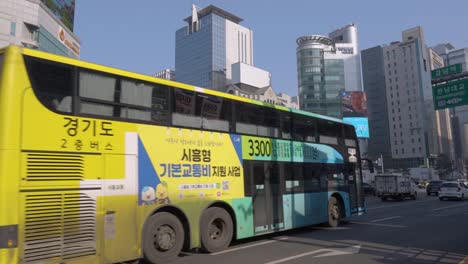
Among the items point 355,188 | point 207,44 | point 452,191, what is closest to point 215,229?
point 355,188

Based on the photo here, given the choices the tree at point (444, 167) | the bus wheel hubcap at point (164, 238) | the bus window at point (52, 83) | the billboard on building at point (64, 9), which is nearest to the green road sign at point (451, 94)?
the bus wheel hubcap at point (164, 238)

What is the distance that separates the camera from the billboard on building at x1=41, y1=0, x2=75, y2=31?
204ft

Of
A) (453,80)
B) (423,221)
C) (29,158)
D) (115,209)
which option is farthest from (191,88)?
(453,80)

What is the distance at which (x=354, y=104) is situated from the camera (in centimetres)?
7325

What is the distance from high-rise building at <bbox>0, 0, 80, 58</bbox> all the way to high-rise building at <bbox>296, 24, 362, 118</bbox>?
7396 centimetres

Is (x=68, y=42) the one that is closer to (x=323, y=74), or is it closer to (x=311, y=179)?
(x=311, y=179)

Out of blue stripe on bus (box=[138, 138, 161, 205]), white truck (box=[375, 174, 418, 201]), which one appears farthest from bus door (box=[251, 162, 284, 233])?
white truck (box=[375, 174, 418, 201])

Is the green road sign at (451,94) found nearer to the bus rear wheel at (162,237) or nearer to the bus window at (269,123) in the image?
the bus window at (269,123)

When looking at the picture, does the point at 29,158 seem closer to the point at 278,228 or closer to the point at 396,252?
the point at 278,228

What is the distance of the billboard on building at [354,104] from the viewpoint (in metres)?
72.9

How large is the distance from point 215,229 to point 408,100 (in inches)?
5488

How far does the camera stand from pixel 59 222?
6.88m

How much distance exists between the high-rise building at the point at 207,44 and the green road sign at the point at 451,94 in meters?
128

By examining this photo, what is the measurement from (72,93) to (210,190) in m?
4.12
